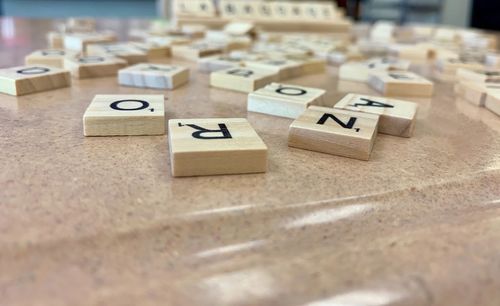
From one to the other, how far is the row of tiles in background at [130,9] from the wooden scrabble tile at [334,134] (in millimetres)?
4625

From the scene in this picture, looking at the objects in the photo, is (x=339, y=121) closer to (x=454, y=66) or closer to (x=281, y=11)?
(x=454, y=66)

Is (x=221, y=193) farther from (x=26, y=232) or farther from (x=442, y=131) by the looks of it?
(x=442, y=131)

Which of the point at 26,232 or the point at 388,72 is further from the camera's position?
the point at 388,72

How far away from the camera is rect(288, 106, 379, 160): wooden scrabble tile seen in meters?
0.66

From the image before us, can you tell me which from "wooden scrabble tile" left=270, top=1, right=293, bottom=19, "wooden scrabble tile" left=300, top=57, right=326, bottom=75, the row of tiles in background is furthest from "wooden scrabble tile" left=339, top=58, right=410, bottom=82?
the row of tiles in background

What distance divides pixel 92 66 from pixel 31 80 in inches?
8.3

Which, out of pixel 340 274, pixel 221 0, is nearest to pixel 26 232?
pixel 340 274

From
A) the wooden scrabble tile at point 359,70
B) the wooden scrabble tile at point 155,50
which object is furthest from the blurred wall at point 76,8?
the wooden scrabble tile at point 359,70

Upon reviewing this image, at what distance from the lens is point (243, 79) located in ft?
3.36

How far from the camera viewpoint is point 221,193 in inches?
21.4

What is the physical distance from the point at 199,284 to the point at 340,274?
14cm

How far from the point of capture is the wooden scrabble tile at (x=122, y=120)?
71 centimetres

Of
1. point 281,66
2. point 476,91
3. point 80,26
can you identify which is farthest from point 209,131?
point 80,26

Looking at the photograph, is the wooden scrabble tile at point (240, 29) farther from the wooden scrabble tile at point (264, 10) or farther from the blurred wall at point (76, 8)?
the blurred wall at point (76, 8)
